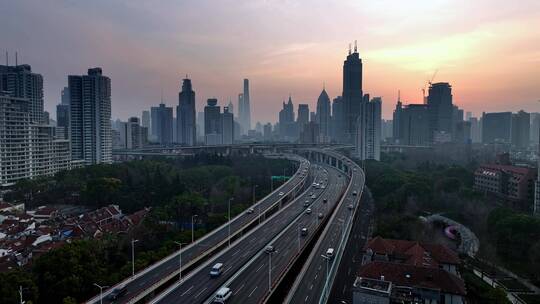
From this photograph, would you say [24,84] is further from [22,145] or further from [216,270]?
[216,270]

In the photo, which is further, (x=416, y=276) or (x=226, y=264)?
(x=226, y=264)

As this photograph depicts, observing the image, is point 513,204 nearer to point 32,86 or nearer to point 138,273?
point 138,273

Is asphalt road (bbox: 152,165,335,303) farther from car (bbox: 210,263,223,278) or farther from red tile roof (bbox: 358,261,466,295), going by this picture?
red tile roof (bbox: 358,261,466,295)

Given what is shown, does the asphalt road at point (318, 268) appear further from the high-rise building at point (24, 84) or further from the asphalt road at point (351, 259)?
the high-rise building at point (24, 84)

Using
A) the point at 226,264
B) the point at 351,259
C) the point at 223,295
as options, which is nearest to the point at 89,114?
the point at 226,264

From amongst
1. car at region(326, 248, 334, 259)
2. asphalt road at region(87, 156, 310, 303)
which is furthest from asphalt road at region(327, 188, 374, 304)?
asphalt road at region(87, 156, 310, 303)

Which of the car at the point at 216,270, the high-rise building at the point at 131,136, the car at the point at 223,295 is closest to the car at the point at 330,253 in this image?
the car at the point at 216,270

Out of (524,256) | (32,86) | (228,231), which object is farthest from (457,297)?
(32,86)

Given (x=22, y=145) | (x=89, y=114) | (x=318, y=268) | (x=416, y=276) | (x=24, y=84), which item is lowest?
(x=318, y=268)
